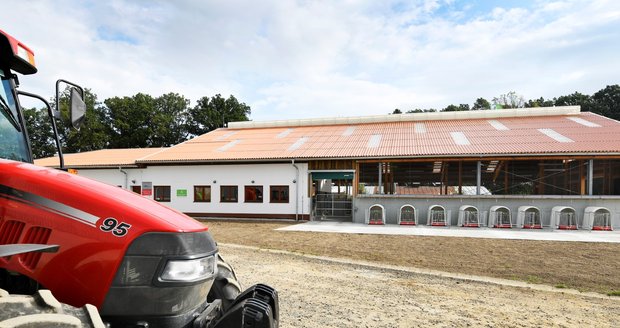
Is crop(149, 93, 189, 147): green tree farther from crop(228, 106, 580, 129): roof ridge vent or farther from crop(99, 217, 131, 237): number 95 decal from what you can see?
crop(99, 217, 131, 237): number 95 decal

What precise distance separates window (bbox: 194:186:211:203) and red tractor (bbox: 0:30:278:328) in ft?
57.7

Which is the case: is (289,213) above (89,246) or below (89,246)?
below

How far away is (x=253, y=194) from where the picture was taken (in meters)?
18.5

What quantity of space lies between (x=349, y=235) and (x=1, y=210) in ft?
37.5

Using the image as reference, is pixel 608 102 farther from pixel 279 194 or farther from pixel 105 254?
pixel 105 254

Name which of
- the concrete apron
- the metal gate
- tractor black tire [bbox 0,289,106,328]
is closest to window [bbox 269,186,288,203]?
the metal gate

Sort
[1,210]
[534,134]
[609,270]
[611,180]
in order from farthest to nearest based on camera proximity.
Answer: [534,134]
[611,180]
[609,270]
[1,210]

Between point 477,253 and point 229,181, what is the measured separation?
1271 centimetres

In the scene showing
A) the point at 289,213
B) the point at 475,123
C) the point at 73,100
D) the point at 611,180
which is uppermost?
the point at 475,123

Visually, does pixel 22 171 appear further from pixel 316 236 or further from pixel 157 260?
pixel 316 236

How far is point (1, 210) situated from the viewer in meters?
1.99

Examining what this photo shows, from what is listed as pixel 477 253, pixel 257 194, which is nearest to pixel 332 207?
pixel 257 194

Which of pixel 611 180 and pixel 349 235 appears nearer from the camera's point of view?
pixel 349 235

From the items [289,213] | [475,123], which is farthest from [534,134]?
[289,213]
